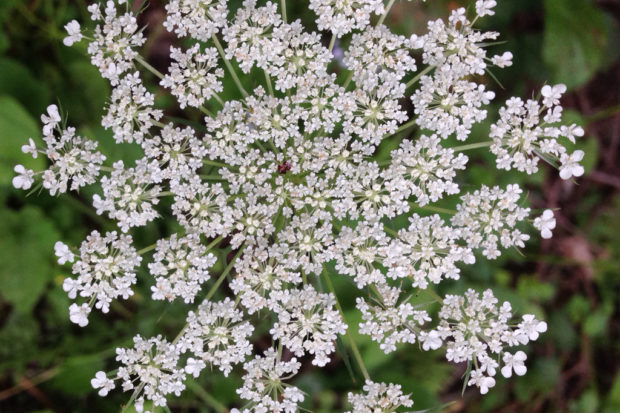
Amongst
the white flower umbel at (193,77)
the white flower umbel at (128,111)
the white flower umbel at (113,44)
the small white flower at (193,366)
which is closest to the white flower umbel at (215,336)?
the small white flower at (193,366)

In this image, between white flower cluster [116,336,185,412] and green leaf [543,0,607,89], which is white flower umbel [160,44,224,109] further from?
green leaf [543,0,607,89]

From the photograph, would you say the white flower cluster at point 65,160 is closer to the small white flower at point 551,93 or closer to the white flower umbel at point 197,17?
the white flower umbel at point 197,17

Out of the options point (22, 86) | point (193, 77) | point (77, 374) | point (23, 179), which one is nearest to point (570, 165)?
point (193, 77)

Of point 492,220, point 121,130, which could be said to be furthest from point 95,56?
point 492,220

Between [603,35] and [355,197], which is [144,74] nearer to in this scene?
[355,197]

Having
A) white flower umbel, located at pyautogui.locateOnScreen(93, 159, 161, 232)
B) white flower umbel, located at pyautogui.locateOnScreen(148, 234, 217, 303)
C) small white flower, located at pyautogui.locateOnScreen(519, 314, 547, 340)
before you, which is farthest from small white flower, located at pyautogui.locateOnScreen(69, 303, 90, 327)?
small white flower, located at pyautogui.locateOnScreen(519, 314, 547, 340)

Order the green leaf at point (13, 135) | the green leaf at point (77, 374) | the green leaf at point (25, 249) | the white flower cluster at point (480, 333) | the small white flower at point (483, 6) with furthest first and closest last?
the green leaf at point (77, 374) → the green leaf at point (25, 249) → the green leaf at point (13, 135) → the small white flower at point (483, 6) → the white flower cluster at point (480, 333)
